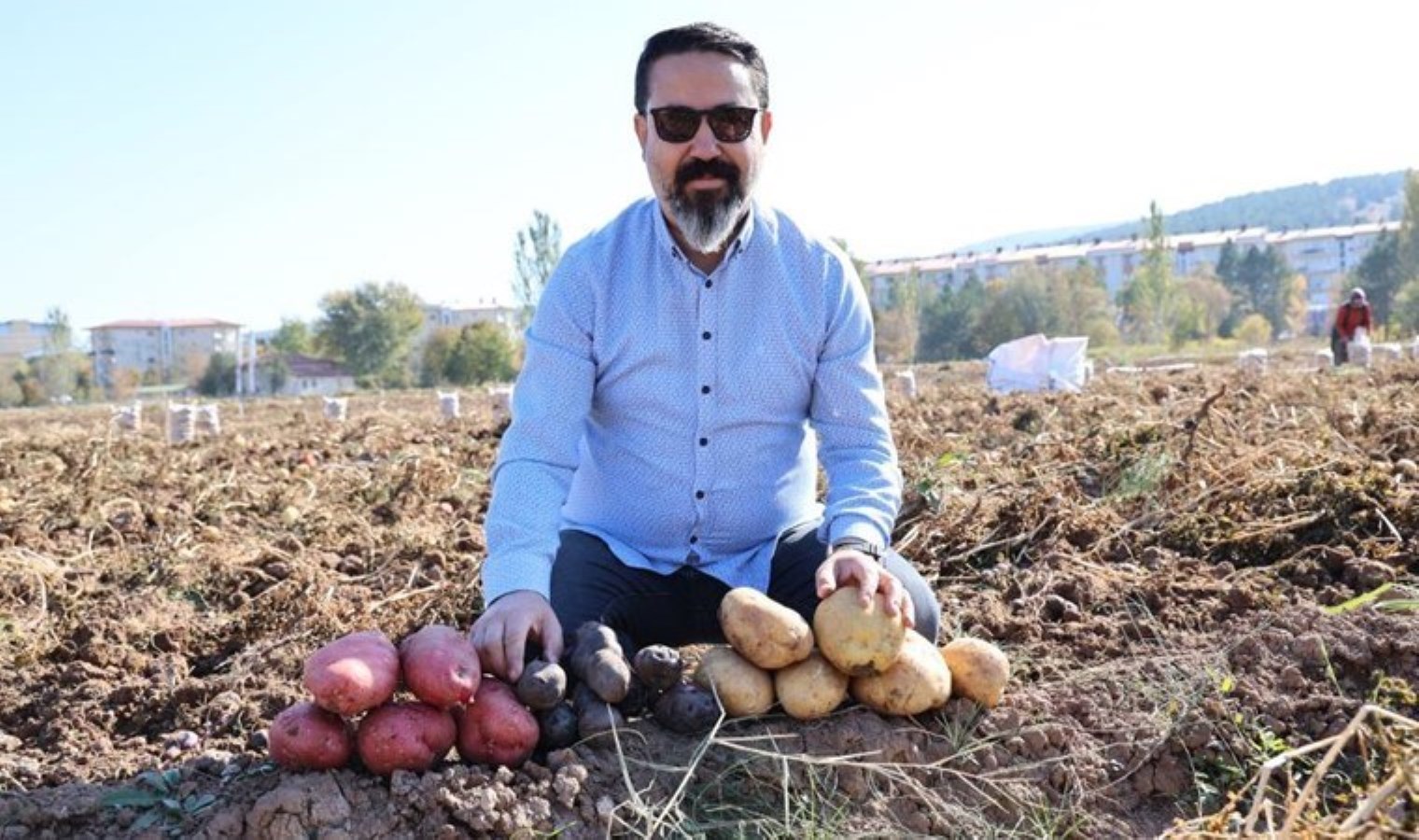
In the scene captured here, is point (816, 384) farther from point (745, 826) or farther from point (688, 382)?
point (745, 826)

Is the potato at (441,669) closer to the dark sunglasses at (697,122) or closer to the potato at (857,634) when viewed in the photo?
the potato at (857,634)

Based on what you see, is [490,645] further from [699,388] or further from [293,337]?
[293,337]

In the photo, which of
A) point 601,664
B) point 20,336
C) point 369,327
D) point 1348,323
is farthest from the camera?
point 20,336

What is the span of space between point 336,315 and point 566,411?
234 feet

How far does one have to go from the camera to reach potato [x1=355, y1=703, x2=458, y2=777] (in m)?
2.48

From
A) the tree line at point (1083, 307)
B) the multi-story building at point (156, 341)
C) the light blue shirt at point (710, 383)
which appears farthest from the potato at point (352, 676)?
the multi-story building at point (156, 341)

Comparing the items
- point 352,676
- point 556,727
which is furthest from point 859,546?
point 352,676

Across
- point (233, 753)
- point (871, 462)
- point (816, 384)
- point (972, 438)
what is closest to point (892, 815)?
point (871, 462)

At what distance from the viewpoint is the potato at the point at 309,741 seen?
250 centimetres

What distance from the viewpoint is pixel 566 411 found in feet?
10.2

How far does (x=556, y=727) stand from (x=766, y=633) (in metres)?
0.45

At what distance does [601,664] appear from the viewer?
2.70 metres

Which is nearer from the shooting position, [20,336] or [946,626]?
[946,626]

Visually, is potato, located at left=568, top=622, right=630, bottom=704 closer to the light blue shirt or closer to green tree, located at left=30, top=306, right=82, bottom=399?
the light blue shirt
